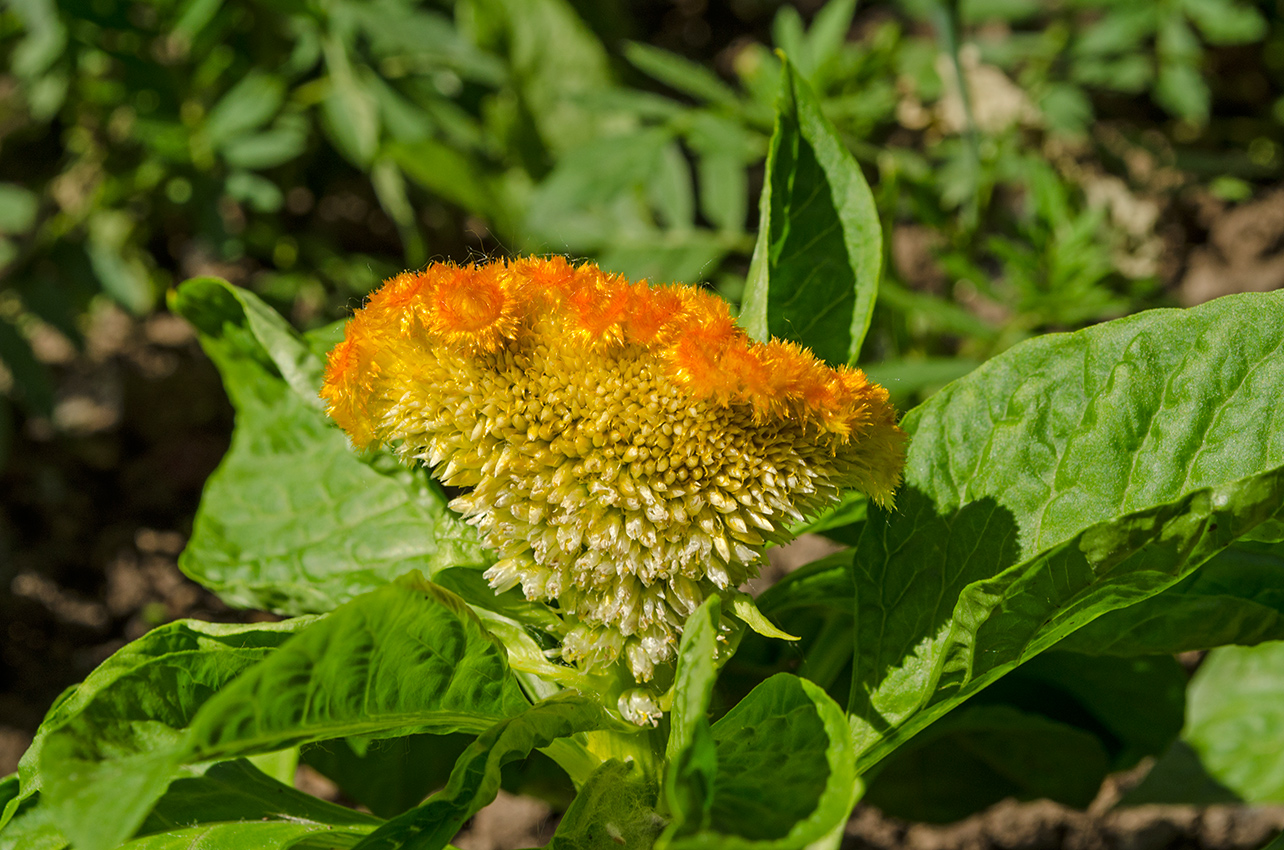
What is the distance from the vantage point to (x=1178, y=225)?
3.26 metres

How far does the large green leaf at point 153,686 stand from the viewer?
0.99 m

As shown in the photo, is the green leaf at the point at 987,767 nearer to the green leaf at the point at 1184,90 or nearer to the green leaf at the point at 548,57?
the green leaf at the point at 1184,90

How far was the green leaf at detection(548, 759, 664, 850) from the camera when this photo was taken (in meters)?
1.14

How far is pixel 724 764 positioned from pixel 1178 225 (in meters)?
2.87

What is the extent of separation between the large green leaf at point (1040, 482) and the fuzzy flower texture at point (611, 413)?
21cm

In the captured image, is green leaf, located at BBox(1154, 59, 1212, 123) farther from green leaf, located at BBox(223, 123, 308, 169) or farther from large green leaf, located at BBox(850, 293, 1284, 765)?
green leaf, located at BBox(223, 123, 308, 169)

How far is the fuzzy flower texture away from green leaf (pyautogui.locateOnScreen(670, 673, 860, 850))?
0.15 meters

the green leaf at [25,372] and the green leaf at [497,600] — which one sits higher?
the green leaf at [497,600]

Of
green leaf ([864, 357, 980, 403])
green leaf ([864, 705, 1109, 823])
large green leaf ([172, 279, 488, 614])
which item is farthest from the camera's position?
green leaf ([864, 357, 980, 403])

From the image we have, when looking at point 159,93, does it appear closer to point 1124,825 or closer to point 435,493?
point 435,493

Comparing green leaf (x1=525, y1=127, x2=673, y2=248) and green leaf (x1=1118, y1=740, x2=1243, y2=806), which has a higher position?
green leaf (x1=525, y1=127, x2=673, y2=248)

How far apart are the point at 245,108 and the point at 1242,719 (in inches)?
104

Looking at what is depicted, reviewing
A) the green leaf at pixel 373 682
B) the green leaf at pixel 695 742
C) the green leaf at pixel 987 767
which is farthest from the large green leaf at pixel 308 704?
the green leaf at pixel 987 767

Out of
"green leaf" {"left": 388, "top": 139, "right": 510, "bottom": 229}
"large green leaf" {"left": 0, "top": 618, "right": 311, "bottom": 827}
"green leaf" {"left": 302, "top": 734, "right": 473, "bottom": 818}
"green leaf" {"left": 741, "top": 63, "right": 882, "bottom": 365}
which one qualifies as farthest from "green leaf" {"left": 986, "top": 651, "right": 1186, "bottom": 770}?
"green leaf" {"left": 388, "top": 139, "right": 510, "bottom": 229}
